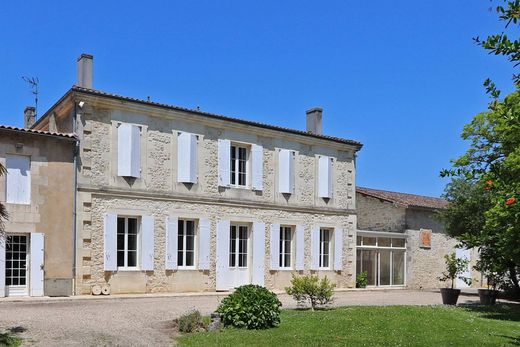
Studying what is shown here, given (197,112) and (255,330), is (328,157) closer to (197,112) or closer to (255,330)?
(197,112)

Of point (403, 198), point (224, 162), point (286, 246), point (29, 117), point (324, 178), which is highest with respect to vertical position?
point (29, 117)

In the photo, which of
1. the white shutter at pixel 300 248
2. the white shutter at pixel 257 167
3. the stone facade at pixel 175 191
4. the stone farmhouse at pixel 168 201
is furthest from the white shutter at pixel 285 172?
the white shutter at pixel 300 248

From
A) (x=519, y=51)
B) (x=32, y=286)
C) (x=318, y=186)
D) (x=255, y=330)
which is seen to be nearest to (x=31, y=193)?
(x=32, y=286)

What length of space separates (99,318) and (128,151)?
711 cm

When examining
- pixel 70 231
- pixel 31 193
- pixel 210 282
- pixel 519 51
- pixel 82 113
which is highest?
pixel 82 113

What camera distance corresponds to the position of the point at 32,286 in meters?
15.3

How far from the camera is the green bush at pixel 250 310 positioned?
34.9ft

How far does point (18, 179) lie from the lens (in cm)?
1544

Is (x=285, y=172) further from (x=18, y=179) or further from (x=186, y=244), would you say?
(x=18, y=179)

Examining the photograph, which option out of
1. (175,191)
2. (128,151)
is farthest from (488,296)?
(128,151)

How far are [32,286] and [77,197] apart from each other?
2599 millimetres

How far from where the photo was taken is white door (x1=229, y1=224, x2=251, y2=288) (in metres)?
19.5

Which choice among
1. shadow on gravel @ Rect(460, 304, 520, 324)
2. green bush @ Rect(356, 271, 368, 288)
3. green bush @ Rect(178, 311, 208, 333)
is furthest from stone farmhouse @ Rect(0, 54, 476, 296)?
shadow on gravel @ Rect(460, 304, 520, 324)

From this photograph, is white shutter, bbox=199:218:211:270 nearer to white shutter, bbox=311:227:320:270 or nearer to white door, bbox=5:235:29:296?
white shutter, bbox=311:227:320:270
